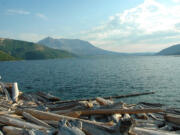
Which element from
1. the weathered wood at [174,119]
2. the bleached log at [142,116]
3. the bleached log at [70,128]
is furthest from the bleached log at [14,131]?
the weathered wood at [174,119]

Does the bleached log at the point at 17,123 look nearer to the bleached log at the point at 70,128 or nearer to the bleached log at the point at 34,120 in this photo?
the bleached log at the point at 34,120

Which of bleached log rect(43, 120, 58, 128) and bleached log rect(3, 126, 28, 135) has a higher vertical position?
bleached log rect(3, 126, 28, 135)

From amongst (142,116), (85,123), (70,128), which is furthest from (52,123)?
(142,116)

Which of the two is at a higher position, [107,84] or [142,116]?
[142,116]

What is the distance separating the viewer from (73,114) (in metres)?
8.94

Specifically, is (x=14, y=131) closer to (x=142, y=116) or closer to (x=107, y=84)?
(x=142, y=116)

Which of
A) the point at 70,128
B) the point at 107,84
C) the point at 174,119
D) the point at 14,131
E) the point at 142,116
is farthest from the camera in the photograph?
the point at 107,84

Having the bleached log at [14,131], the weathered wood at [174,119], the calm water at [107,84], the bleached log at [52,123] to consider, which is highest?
the bleached log at [14,131]

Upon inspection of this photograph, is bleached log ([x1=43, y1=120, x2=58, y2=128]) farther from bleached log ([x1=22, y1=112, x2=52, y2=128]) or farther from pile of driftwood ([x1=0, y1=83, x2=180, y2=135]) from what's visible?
bleached log ([x1=22, y1=112, x2=52, y2=128])

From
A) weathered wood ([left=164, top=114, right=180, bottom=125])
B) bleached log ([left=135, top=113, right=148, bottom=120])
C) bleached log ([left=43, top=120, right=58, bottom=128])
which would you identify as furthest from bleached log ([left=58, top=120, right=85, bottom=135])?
weathered wood ([left=164, top=114, right=180, bottom=125])

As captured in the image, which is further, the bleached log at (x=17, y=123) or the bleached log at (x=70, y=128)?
the bleached log at (x=17, y=123)

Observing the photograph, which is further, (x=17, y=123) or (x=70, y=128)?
(x=17, y=123)

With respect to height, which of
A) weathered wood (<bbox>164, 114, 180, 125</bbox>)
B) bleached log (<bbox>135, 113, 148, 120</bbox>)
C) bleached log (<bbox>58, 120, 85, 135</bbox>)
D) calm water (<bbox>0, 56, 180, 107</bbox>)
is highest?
bleached log (<bbox>58, 120, 85, 135</bbox>)

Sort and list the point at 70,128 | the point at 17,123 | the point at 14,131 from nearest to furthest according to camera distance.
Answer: the point at 70,128, the point at 14,131, the point at 17,123
